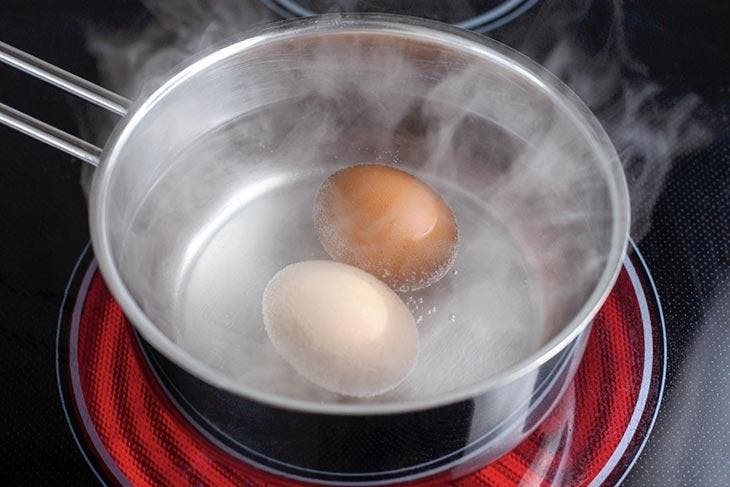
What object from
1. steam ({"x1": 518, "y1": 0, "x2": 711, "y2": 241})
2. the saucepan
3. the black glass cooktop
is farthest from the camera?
steam ({"x1": 518, "y1": 0, "x2": 711, "y2": 241})

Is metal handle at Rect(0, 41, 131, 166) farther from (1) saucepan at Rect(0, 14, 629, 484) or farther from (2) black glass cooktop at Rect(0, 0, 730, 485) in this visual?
(2) black glass cooktop at Rect(0, 0, 730, 485)

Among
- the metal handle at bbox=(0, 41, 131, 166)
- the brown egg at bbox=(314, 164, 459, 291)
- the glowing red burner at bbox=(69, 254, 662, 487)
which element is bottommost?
the glowing red burner at bbox=(69, 254, 662, 487)

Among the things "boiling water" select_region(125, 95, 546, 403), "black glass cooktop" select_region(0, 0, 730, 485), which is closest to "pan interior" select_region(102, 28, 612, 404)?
"boiling water" select_region(125, 95, 546, 403)

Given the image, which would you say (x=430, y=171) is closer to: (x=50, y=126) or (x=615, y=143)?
(x=615, y=143)

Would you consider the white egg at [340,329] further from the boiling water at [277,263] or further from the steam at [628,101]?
the steam at [628,101]

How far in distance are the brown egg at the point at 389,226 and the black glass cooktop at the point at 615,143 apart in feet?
0.76

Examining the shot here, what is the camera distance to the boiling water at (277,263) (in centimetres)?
82

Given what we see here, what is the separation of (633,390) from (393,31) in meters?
0.42

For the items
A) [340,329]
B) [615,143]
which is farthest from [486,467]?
[615,143]

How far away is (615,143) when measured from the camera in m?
0.96

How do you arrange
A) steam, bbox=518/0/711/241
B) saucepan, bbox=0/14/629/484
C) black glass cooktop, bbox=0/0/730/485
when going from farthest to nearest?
steam, bbox=518/0/711/241
black glass cooktop, bbox=0/0/730/485
saucepan, bbox=0/14/629/484

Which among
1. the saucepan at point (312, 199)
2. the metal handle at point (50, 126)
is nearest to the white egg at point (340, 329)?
the saucepan at point (312, 199)

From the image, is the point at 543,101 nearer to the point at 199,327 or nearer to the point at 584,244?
the point at 584,244

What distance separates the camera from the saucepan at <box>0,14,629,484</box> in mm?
673
